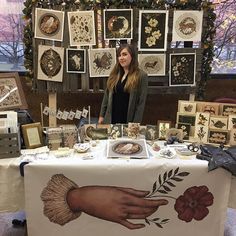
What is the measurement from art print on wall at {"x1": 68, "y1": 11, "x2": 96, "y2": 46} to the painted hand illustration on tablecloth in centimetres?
164

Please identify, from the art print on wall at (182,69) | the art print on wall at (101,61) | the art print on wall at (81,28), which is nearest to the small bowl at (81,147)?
the art print on wall at (101,61)

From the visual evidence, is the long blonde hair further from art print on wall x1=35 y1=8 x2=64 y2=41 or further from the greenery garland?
art print on wall x1=35 y1=8 x2=64 y2=41

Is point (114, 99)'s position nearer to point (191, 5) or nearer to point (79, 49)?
point (79, 49)

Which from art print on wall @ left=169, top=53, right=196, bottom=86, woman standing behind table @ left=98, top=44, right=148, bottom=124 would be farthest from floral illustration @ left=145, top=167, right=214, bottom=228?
art print on wall @ left=169, top=53, right=196, bottom=86

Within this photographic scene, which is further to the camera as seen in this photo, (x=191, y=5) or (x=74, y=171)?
(x=191, y=5)

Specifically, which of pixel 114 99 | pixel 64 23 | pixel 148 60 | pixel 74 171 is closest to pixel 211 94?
pixel 148 60

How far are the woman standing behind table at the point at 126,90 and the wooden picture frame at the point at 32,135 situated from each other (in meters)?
0.69

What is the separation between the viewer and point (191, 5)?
327 centimetres

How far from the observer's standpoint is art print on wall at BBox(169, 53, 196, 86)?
3400mm

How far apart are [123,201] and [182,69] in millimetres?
1769

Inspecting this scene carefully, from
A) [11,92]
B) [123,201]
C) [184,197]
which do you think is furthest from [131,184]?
[11,92]

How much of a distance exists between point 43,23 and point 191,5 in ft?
4.74

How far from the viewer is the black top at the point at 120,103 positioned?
2.81 meters

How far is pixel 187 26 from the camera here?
10.8 ft
